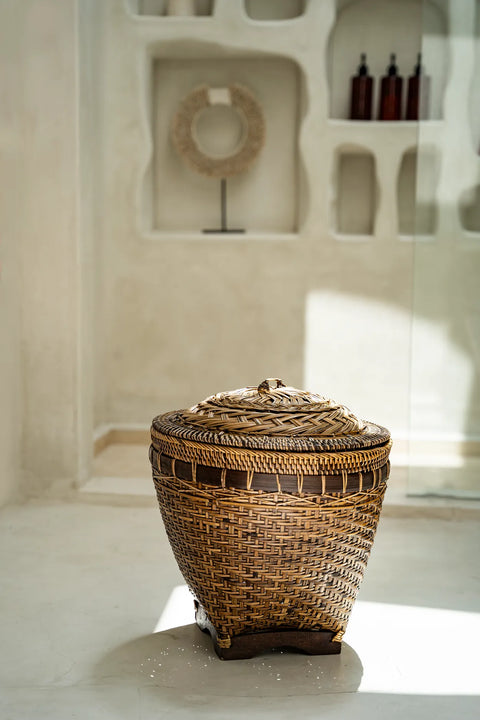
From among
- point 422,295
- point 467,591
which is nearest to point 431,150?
point 422,295

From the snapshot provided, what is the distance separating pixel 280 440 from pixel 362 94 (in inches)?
106

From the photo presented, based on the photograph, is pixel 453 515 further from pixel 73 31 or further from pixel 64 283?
pixel 73 31

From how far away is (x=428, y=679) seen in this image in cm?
182

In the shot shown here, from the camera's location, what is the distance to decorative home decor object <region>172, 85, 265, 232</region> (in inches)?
155

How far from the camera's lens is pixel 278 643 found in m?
1.88

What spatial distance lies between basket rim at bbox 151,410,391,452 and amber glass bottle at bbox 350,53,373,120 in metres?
2.50

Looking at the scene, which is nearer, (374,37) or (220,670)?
(220,670)

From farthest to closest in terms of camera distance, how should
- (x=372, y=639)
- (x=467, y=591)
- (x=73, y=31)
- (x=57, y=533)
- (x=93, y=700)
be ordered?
1. (x=73, y=31)
2. (x=57, y=533)
3. (x=467, y=591)
4. (x=372, y=639)
5. (x=93, y=700)

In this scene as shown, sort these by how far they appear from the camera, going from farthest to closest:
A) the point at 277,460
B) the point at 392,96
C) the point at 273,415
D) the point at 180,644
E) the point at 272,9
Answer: the point at 272,9 < the point at 392,96 < the point at 180,644 < the point at 273,415 < the point at 277,460

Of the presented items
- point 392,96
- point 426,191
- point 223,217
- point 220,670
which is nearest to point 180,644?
point 220,670

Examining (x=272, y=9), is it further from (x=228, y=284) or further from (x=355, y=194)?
(x=228, y=284)

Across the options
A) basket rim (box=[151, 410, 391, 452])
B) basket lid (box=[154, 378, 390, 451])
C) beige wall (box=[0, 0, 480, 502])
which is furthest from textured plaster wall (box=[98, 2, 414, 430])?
basket rim (box=[151, 410, 391, 452])

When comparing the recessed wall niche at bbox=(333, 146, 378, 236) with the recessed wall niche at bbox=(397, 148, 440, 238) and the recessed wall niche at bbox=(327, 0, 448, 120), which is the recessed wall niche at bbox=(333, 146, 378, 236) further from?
the recessed wall niche at bbox=(397, 148, 440, 238)

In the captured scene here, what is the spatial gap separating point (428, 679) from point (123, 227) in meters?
2.75
